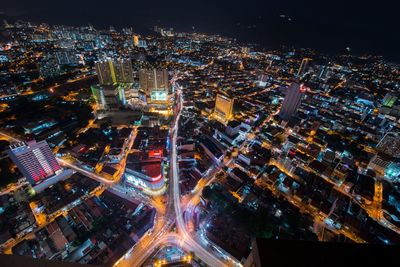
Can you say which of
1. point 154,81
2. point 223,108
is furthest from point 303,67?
point 154,81

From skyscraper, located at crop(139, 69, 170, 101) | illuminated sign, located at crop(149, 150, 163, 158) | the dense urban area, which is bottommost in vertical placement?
the dense urban area

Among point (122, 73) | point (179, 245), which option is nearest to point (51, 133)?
Result: point (122, 73)

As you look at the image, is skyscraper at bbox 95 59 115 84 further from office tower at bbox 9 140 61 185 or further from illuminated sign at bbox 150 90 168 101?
office tower at bbox 9 140 61 185

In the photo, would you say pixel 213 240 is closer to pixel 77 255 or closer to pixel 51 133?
pixel 77 255

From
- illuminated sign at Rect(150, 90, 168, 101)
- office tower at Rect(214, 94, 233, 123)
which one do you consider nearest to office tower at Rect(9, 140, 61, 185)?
illuminated sign at Rect(150, 90, 168, 101)

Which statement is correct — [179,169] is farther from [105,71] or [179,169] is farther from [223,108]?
[105,71]

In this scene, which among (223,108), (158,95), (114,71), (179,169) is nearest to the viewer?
(179,169)
